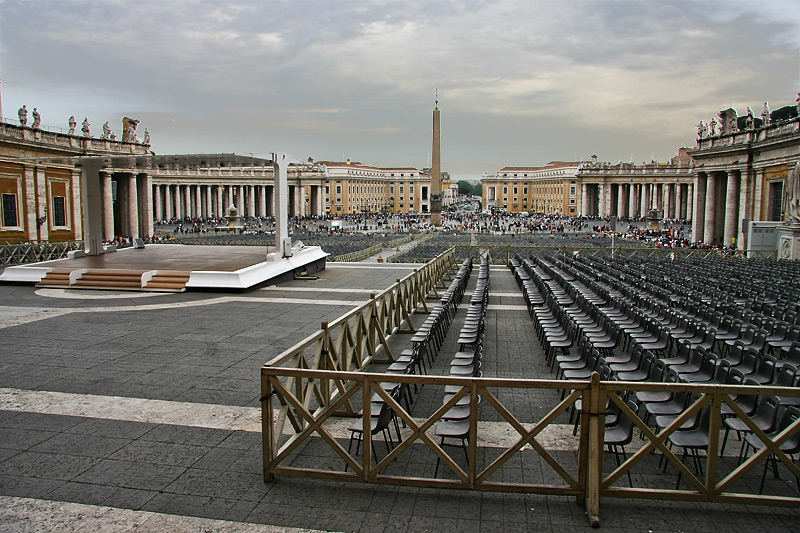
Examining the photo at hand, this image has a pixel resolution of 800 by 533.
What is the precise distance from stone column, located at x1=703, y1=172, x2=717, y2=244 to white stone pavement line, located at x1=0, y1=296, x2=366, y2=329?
1718 inches

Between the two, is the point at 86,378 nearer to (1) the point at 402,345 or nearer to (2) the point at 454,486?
(1) the point at 402,345

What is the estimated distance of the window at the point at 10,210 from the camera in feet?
107

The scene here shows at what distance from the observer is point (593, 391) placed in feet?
17.4

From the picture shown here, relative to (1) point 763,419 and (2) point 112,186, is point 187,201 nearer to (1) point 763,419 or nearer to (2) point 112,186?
(2) point 112,186

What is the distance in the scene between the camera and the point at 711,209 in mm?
50625

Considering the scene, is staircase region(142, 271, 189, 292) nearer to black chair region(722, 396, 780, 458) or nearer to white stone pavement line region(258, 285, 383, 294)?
white stone pavement line region(258, 285, 383, 294)

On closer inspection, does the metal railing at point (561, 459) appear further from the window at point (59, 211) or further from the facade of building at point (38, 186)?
the window at point (59, 211)

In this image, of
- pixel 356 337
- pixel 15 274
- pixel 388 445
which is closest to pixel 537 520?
pixel 388 445

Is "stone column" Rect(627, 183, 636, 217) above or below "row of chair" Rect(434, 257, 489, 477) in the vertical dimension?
above

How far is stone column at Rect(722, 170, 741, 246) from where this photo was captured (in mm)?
46125

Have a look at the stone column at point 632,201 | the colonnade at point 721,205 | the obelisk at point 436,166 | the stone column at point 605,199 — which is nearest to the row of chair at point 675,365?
the colonnade at point 721,205

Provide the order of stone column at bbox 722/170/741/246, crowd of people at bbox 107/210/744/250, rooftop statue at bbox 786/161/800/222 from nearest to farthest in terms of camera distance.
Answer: rooftop statue at bbox 786/161/800/222, stone column at bbox 722/170/741/246, crowd of people at bbox 107/210/744/250

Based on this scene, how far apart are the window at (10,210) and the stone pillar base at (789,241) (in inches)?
1672

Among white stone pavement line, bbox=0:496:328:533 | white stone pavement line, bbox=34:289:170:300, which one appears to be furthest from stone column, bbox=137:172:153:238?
white stone pavement line, bbox=0:496:328:533
